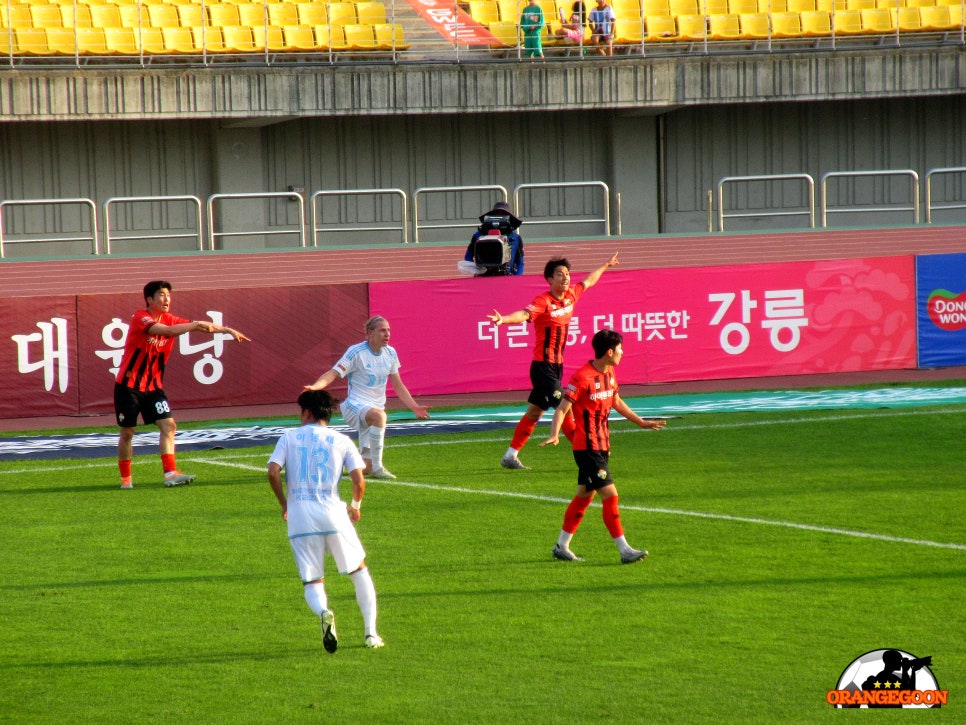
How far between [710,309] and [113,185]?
12.4m

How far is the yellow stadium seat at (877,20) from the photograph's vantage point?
27.1m

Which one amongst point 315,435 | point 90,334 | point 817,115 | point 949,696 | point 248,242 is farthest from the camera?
point 817,115

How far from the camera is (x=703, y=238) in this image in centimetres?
2311

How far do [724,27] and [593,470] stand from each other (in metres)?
19.2

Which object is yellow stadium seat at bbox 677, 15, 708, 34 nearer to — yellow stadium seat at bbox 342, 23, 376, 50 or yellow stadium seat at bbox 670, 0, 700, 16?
yellow stadium seat at bbox 670, 0, 700, 16

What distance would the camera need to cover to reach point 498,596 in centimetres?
898

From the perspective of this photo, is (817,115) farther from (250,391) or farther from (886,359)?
(250,391)

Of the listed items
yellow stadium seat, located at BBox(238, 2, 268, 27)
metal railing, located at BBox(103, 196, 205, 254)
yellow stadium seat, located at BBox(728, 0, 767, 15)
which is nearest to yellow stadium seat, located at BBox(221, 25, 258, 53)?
yellow stadium seat, located at BBox(238, 2, 268, 27)

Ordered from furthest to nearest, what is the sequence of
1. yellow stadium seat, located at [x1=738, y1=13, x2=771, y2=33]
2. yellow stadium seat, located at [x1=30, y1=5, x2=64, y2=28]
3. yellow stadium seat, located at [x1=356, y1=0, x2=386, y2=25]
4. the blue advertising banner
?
yellow stadium seat, located at [x1=738, y1=13, x2=771, y2=33] → yellow stadium seat, located at [x1=356, y1=0, x2=386, y2=25] → yellow stadium seat, located at [x1=30, y1=5, x2=64, y2=28] → the blue advertising banner

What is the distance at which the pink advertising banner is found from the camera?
2080 centimetres

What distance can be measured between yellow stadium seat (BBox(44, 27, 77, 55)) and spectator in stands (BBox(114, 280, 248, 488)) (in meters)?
12.1

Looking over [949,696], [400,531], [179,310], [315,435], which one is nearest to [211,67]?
[179,310]

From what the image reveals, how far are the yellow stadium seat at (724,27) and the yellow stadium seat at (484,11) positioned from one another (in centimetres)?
439

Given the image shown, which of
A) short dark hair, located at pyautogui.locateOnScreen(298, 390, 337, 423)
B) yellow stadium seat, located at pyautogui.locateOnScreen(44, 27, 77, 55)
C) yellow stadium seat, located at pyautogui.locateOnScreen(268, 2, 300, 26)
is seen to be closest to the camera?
short dark hair, located at pyautogui.locateOnScreen(298, 390, 337, 423)
